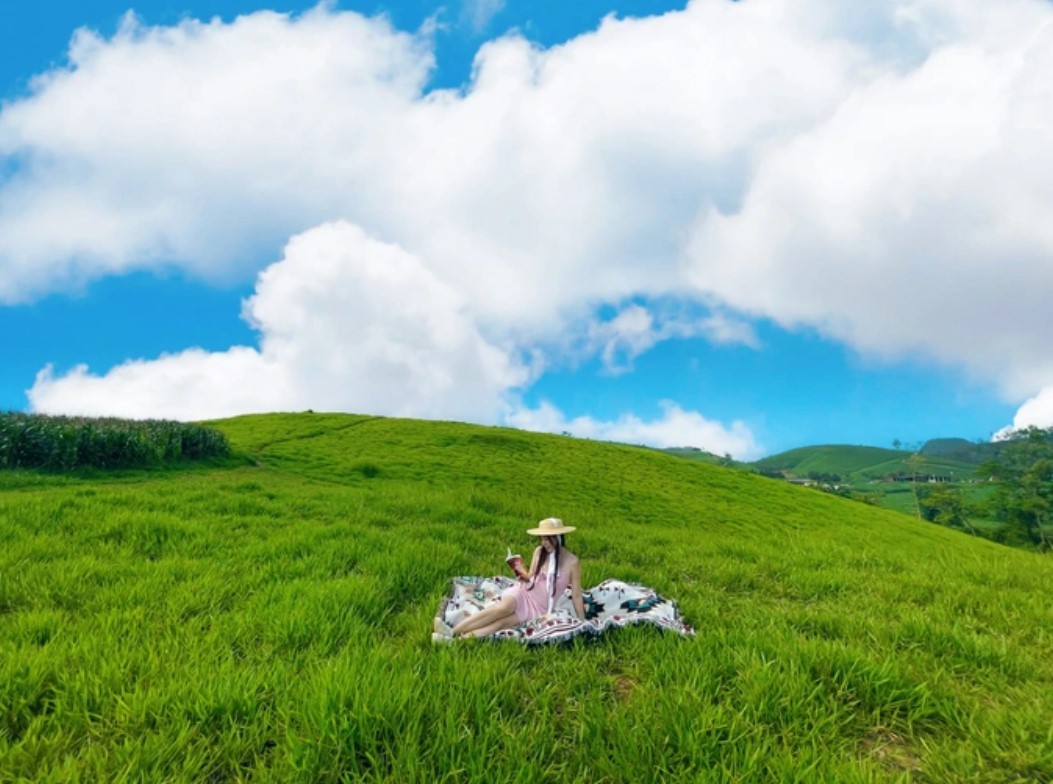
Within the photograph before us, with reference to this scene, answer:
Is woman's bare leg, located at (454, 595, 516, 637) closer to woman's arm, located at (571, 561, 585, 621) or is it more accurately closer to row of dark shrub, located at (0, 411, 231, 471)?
woman's arm, located at (571, 561, 585, 621)

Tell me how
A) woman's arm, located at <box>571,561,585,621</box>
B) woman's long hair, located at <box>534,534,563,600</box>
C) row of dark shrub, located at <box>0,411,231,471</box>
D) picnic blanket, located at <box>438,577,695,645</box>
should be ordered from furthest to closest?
row of dark shrub, located at <box>0,411,231,471</box>, woman's long hair, located at <box>534,534,563,600</box>, woman's arm, located at <box>571,561,585,621</box>, picnic blanket, located at <box>438,577,695,645</box>

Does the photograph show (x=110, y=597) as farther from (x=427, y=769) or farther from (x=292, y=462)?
(x=292, y=462)

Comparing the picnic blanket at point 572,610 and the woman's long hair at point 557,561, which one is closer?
the picnic blanket at point 572,610

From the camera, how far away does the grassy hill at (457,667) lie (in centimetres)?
337

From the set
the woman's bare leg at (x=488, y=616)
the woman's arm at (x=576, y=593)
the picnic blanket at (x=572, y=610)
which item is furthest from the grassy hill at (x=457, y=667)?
the woman's arm at (x=576, y=593)

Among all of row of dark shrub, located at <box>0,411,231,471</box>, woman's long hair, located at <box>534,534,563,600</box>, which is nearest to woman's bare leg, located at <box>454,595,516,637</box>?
woman's long hair, located at <box>534,534,563,600</box>

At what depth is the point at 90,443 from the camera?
2152 centimetres

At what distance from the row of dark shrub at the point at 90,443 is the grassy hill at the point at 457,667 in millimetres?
14212

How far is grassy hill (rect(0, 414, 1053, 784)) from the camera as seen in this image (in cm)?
337

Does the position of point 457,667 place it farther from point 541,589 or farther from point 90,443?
point 90,443

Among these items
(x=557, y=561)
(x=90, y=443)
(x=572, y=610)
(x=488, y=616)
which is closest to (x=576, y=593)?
(x=572, y=610)

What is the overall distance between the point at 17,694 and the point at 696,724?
4.96m

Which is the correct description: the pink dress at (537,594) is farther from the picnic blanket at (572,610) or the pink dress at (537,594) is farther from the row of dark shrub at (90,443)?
the row of dark shrub at (90,443)

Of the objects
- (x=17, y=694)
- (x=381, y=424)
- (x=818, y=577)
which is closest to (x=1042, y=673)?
(x=818, y=577)
